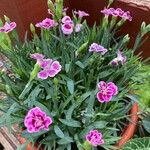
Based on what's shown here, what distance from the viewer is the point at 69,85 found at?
44.9 inches

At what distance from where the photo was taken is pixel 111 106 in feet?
3.79

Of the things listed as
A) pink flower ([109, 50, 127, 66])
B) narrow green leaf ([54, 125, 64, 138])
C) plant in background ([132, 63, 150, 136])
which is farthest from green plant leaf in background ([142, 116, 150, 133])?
narrow green leaf ([54, 125, 64, 138])

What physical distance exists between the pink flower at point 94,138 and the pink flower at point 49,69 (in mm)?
192

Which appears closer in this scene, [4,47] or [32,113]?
Result: [32,113]

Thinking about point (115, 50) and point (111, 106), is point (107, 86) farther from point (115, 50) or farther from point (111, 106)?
point (115, 50)

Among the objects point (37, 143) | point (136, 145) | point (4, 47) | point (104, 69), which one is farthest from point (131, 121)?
point (4, 47)

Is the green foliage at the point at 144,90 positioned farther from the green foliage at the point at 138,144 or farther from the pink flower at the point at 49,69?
the pink flower at the point at 49,69

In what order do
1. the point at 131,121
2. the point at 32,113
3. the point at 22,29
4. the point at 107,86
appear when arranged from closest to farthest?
the point at 32,113, the point at 107,86, the point at 131,121, the point at 22,29

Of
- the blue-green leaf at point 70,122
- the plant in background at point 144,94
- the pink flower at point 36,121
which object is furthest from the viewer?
the plant in background at point 144,94

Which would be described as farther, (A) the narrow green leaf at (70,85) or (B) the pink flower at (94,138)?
(A) the narrow green leaf at (70,85)

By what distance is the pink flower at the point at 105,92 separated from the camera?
1065 millimetres

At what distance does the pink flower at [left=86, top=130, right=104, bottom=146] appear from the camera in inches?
39.7

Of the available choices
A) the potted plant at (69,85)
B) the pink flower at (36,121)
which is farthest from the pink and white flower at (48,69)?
the pink flower at (36,121)

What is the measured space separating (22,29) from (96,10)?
1.03ft
